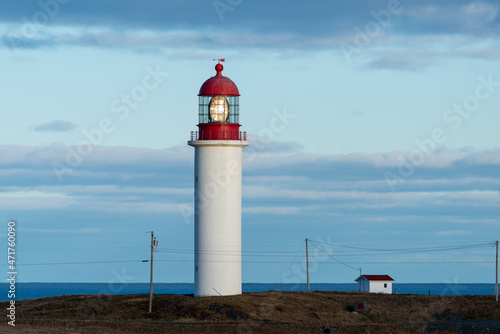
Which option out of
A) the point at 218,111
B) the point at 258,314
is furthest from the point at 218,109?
the point at 258,314

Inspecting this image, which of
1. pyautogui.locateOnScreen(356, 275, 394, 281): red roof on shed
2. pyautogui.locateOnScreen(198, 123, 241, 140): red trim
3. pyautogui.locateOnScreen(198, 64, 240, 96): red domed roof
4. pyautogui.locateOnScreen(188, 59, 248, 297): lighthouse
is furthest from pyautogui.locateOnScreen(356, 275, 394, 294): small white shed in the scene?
pyautogui.locateOnScreen(198, 64, 240, 96): red domed roof

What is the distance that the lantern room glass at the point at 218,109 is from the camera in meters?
56.0

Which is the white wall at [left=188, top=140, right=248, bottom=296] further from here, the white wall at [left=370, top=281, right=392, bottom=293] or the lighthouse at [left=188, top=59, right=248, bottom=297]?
the white wall at [left=370, top=281, right=392, bottom=293]

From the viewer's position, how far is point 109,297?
195 feet

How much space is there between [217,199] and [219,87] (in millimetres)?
8066

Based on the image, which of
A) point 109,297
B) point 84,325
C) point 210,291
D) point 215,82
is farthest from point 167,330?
point 215,82

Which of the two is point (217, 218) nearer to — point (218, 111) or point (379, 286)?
point (218, 111)

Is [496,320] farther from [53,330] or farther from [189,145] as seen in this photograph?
[53,330]

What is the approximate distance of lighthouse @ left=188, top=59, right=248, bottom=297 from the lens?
5475 centimetres

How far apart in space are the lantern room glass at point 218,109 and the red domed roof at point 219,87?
0.34 m

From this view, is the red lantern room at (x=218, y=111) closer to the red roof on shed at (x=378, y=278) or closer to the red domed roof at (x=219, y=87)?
the red domed roof at (x=219, y=87)

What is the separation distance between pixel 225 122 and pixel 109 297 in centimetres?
1633

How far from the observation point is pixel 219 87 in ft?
183

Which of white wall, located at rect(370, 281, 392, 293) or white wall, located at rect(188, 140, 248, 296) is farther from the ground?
white wall, located at rect(188, 140, 248, 296)
